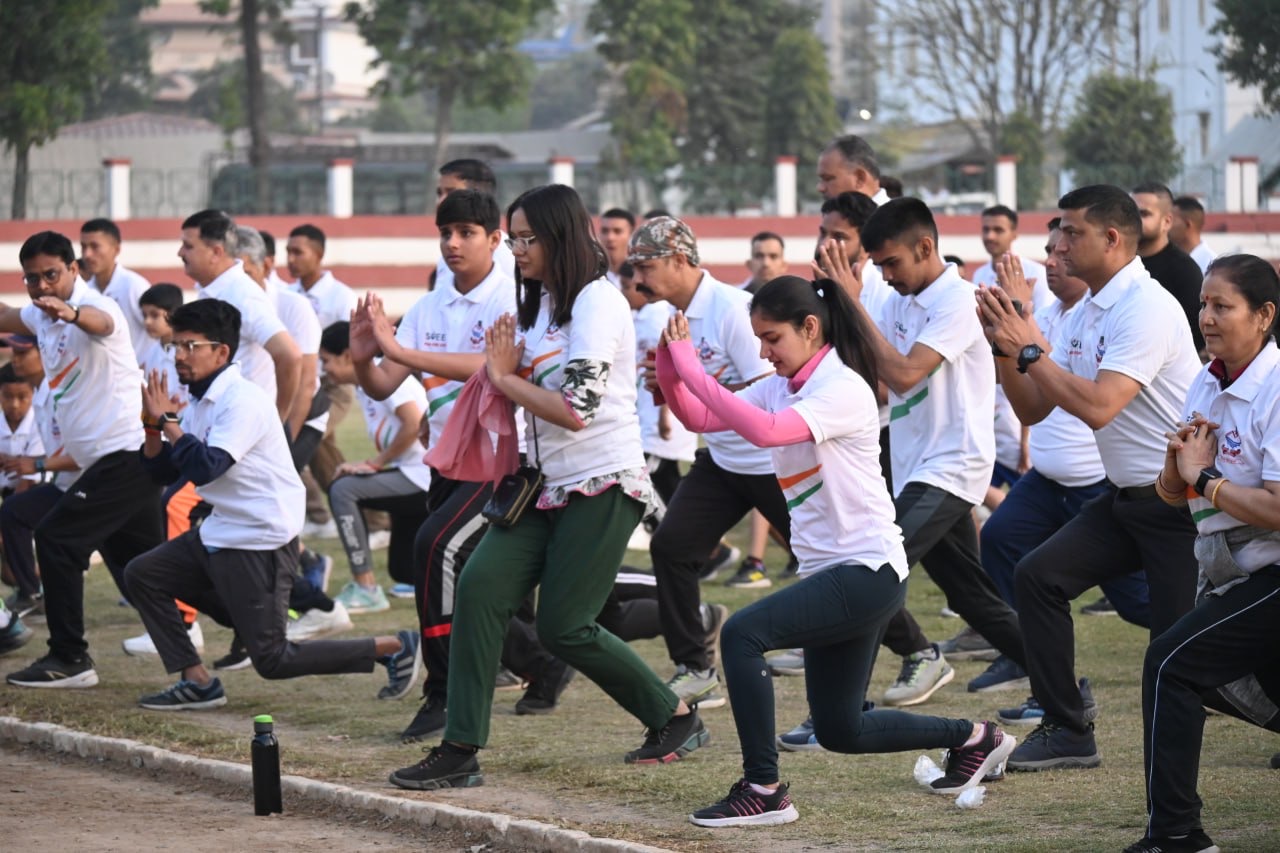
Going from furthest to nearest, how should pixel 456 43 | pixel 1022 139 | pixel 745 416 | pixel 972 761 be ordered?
pixel 1022 139, pixel 456 43, pixel 972 761, pixel 745 416

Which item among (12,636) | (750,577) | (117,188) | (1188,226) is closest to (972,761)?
(750,577)

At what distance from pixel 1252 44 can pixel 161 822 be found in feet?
14.6

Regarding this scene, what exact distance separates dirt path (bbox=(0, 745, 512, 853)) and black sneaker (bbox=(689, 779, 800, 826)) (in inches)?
25.5

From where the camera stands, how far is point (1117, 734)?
24.1 ft

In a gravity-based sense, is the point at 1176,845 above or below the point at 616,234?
below

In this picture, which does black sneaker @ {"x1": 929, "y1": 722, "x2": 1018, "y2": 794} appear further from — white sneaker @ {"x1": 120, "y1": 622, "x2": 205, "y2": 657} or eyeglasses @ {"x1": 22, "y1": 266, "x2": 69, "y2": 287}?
eyeglasses @ {"x1": 22, "y1": 266, "x2": 69, "y2": 287}

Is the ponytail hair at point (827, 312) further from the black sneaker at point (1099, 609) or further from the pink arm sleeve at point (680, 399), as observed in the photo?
the black sneaker at point (1099, 609)

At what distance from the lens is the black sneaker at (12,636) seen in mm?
9906

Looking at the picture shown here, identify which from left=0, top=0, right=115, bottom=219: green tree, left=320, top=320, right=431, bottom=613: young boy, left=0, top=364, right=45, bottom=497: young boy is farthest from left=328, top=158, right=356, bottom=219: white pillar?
left=320, top=320, right=431, bottom=613: young boy

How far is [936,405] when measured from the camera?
290 inches

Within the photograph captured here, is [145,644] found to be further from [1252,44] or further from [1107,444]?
[1252,44]

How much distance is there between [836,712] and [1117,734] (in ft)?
5.76

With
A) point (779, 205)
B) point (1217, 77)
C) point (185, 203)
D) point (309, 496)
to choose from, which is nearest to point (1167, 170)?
point (779, 205)

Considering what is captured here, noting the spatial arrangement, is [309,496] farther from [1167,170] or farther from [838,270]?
[1167,170]
